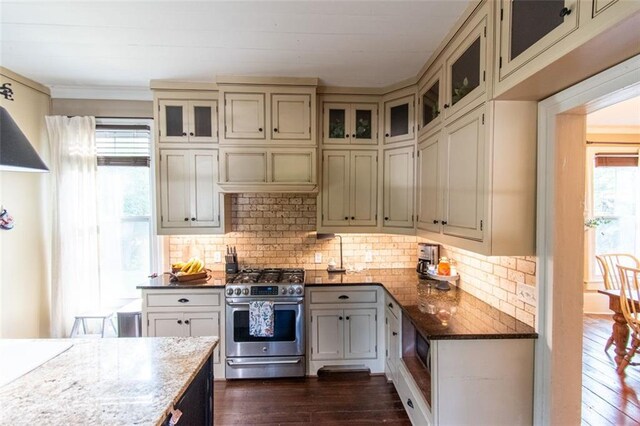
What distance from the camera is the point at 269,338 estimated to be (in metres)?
2.70

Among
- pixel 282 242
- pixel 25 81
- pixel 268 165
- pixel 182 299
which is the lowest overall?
pixel 182 299

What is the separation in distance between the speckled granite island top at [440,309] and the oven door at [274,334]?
0.31 m

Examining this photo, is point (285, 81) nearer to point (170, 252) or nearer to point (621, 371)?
point (170, 252)

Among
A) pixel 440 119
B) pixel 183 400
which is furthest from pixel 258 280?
pixel 440 119

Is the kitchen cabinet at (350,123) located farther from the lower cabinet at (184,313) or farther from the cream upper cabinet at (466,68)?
the lower cabinet at (184,313)

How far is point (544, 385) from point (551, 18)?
1.79 meters

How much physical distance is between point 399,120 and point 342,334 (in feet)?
7.28

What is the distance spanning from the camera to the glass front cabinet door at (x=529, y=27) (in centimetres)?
107

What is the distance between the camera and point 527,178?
1600 millimetres

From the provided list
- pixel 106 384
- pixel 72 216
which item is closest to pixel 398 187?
pixel 106 384

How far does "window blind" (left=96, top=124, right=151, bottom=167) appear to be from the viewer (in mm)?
3080

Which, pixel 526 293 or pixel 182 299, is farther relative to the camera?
pixel 182 299

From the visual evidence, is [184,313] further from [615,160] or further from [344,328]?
[615,160]

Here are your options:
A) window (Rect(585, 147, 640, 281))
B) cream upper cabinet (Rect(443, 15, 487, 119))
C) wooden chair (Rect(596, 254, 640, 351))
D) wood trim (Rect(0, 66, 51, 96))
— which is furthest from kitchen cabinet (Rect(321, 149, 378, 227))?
window (Rect(585, 147, 640, 281))
